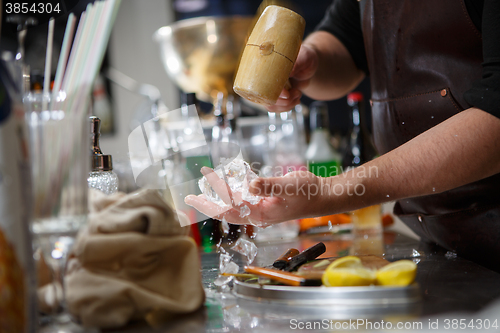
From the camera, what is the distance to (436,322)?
1.41 ft

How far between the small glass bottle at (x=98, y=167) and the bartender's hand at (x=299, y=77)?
0.40 meters

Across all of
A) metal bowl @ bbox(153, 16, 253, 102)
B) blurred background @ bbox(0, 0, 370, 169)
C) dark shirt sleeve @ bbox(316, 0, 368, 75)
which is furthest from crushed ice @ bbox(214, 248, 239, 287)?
blurred background @ bbox(0, 0, 370, 169)

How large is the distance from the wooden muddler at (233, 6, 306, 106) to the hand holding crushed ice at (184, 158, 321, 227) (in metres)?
0.13


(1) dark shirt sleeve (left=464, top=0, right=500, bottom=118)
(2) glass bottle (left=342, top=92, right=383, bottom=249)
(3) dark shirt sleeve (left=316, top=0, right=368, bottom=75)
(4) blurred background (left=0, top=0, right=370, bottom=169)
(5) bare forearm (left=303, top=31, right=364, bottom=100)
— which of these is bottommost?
(2) glass bottle (left=342, top=92, right=383, bottom=249)

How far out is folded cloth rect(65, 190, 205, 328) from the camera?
1.43ft

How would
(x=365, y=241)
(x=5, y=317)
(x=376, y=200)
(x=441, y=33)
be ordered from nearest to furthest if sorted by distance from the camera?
(x=5, y=317), (x=376, y=200), (x=441, y=33), (x=365, y=241)

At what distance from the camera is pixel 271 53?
72cm

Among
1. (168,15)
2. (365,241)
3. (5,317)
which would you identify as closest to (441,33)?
(365,241)

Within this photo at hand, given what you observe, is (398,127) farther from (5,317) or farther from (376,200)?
(5,317)

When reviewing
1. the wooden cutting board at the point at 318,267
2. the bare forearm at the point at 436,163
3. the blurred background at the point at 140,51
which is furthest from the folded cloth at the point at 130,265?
the blurred background at the point at 140,51

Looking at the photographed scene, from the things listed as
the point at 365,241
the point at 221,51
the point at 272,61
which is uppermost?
the point at 221,51

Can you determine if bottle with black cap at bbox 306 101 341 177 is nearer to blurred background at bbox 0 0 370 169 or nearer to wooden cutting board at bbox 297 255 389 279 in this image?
wooden cutting board at bbox 297 255 389 279

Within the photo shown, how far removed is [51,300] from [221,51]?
4.25ft

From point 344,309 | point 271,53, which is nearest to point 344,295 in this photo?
point 344,309
